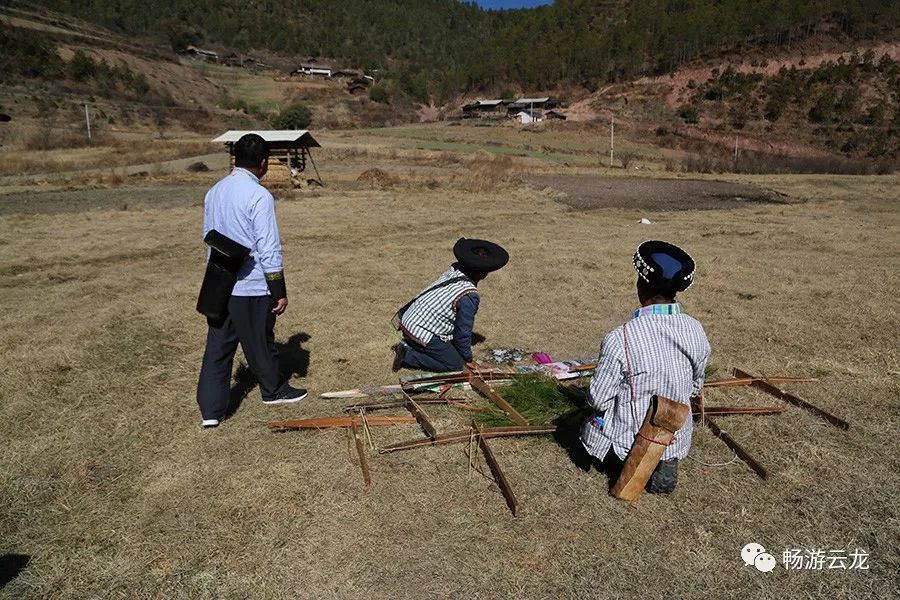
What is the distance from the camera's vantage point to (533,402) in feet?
14.0

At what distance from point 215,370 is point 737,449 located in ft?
11.2

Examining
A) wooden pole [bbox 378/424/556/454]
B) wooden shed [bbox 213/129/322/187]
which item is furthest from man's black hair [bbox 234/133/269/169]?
wooden shed [bbox 213/129/322/187]

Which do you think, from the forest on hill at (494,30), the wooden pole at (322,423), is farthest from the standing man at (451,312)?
the forest on hill at (494,30)

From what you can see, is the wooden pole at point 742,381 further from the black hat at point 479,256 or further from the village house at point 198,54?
the village house at point 198,54

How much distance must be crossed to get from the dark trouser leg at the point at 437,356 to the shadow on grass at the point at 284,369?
109 centimetres

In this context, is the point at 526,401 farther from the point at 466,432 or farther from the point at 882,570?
the point at 882,570

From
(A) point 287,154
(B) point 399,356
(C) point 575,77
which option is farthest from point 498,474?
(C) point 575,77

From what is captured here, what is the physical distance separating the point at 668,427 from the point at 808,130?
66919 millimetres

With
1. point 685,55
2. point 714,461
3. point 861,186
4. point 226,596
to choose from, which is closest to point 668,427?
point 714,461

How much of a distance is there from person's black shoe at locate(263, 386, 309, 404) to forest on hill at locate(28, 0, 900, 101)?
291ft

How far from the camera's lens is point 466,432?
12.6ft

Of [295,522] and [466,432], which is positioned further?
[466,432]

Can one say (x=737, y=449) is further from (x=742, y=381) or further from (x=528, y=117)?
(x=528, y=117)

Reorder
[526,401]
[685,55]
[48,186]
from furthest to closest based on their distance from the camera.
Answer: [685,55] → [48,186] → [526,401]
